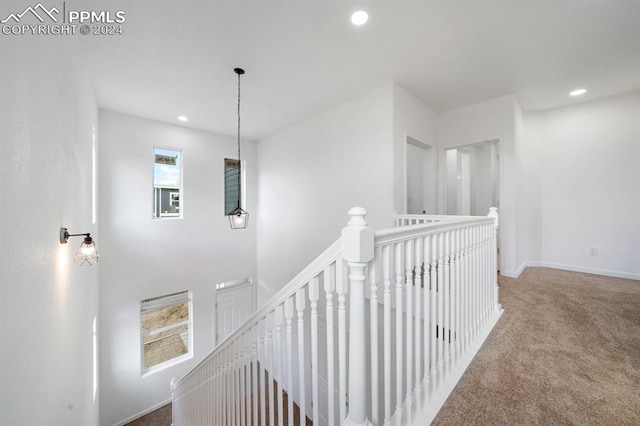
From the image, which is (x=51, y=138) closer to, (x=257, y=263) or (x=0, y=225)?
(x=0, y=225)

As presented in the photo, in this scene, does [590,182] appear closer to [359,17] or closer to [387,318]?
[359,17]

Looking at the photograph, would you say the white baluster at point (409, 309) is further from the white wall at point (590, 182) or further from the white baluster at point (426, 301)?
the white wall at point (590, 182)

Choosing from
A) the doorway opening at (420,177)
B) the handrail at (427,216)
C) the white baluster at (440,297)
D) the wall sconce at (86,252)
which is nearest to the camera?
the white baluster at (440,297)

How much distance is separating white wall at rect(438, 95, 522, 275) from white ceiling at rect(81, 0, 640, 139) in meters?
0.23

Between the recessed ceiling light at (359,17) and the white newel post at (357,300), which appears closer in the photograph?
the white newel post at (357,300)

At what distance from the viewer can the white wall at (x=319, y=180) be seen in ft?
11.2

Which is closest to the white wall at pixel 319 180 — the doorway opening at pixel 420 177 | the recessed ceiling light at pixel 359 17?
the doorway opening at pixel 420 177

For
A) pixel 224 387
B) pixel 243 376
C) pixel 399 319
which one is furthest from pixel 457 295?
pixel 224 387

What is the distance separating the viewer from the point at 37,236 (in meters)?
1.25

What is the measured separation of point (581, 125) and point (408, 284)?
505 cm

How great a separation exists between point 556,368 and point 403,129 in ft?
9.57

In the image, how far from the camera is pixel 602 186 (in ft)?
12.4

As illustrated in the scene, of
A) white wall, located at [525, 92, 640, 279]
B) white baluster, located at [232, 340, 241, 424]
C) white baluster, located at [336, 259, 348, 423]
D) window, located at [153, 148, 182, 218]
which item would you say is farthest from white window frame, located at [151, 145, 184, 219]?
white wall, located at [525, 92, 640, 279]

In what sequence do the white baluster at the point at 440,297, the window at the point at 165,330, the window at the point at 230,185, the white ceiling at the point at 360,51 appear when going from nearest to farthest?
the white baluster at the point at 440,297 < the white ceiling at the point at 360,51 < the window at the point at 165,330 < the window at the point at 230,185
